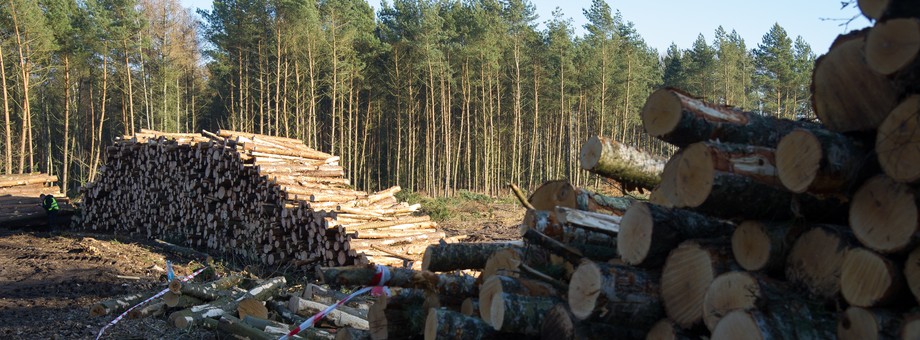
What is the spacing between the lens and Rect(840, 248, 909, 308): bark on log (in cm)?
311

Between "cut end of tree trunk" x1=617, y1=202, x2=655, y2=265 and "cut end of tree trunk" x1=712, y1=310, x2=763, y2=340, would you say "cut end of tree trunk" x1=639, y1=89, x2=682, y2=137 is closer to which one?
"cut end of tree trunk" x1=617, y1=202, x2=655, y2=265

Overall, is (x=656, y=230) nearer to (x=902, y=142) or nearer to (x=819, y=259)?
(x=819, y=259)

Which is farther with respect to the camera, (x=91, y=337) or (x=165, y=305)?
(x=165, y=305)

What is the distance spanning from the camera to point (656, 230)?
3920mm

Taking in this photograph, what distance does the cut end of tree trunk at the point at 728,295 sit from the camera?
11.3ft

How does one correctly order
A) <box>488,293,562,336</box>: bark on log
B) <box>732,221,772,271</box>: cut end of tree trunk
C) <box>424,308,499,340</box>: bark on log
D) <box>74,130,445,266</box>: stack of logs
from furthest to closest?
<box>74,130,445,266</box>: stack of logs < <box>424,308,499,340</box>: bark on log < <box>488,293,562,336</box>: bark on log < <box>732,221,772,271</box>: cut end of tree trunk

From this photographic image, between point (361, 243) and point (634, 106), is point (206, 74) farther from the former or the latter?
point (361, 243)

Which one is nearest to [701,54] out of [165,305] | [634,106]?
[634,106]

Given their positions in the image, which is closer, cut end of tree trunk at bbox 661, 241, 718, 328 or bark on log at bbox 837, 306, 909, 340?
bark on log at bbox 837, 306, 909, 340

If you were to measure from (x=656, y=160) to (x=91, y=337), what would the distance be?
19.7 feet

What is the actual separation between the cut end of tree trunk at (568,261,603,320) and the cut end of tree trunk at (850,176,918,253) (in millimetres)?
1244

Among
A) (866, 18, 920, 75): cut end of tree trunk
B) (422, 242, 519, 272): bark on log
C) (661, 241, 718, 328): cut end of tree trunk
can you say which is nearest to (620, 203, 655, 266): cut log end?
(661, 241, 718, 328): cut end of tree trunk

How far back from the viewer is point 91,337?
25.5 ft

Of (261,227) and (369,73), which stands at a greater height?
(369,73)
